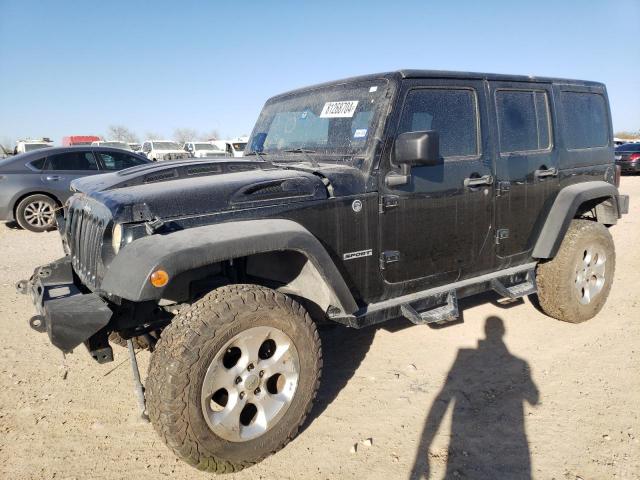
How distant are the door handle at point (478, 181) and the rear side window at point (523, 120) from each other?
0.32m

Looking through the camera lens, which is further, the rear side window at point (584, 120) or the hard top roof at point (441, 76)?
the rear side window at point (584, 120)

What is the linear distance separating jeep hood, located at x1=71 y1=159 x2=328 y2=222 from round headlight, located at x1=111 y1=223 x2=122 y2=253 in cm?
6

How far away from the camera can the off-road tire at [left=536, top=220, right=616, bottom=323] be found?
14.0ft

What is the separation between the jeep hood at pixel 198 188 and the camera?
250 centimetres

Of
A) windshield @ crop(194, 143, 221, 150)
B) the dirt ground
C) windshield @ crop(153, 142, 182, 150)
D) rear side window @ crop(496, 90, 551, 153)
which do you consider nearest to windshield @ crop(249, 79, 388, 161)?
rear side window @ crop(496, 90, 551, 153)

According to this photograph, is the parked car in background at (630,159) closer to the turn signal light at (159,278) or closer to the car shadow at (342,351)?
the car shadow at (342,351)

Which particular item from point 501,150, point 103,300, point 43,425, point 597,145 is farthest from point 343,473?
point 597,145

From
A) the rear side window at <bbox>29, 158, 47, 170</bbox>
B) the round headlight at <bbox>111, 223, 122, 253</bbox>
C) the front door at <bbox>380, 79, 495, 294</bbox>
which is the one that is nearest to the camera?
the round headlight at <bbox>111, 223, 122, 253</bbox>

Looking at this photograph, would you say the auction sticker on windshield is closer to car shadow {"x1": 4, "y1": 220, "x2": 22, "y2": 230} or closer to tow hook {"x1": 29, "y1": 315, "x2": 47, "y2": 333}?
tow hook {"x1": 29, "y1": 315, "x2": 47, "y2": 333}

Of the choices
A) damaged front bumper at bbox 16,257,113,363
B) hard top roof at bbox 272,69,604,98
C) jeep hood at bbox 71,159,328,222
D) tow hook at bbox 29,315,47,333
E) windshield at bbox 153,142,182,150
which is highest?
hard top roof at bbox 272,69,604,98

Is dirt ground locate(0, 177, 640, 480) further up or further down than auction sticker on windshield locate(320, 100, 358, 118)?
further down

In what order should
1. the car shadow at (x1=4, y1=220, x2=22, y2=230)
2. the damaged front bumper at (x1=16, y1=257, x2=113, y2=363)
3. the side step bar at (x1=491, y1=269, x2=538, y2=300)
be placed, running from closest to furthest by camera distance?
the damaged front bumper at (x1=16, y1=257, x2=113, y2=363) < the side step bar at (x1=491, y1=269, x2=538, y2=300) < the car shadow at (x1=4, y1=220, x2=22, y2=230)

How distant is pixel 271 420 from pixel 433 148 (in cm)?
184

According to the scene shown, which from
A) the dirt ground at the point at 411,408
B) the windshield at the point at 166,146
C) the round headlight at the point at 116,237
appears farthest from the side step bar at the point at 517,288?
the windshield at the point at 166,146
